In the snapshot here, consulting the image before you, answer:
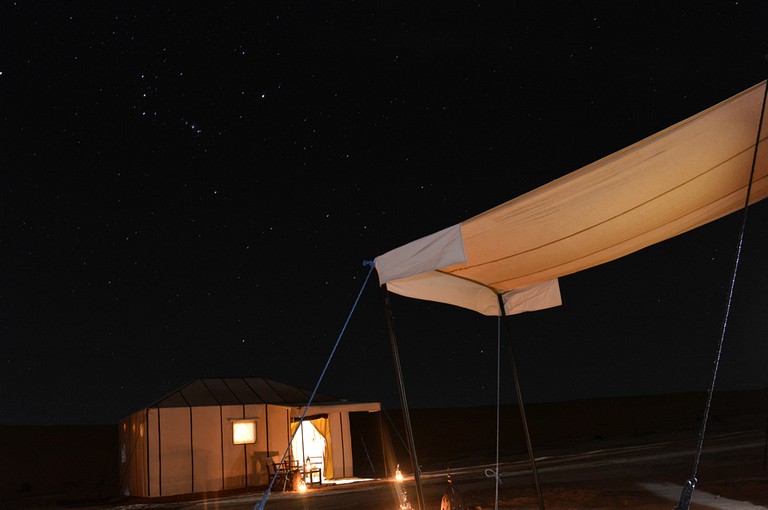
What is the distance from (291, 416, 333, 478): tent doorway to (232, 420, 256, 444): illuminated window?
96 centimetres

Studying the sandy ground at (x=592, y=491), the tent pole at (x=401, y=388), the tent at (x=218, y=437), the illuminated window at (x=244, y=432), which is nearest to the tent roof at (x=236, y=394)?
the tent at (x=218, y=437)

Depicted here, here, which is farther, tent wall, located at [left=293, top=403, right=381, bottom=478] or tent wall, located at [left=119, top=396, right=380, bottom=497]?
tent wall, located at [left=293, top=403, right=381, bottom=478]

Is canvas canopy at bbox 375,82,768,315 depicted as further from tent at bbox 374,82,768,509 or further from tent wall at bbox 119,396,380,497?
tent wall at bbox 119,396,380,497

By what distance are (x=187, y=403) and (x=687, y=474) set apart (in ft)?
33.9

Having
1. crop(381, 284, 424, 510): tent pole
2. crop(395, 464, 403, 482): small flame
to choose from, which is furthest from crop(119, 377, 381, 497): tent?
crop(381, 284, 424, 510): tent pole

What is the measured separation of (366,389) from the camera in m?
28.2

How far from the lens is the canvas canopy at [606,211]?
3854mm

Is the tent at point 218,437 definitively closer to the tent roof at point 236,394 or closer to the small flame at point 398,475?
the tent roof at point 236,394

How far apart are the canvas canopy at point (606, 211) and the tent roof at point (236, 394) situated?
11.1 meters

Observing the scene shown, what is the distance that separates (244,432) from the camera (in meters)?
15.8

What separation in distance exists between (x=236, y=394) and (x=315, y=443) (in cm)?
226

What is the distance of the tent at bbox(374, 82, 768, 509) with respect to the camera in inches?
151

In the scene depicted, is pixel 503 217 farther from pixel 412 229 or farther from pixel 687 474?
pixel 412 229

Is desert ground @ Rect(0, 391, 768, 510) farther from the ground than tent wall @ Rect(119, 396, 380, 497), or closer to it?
closer to it
